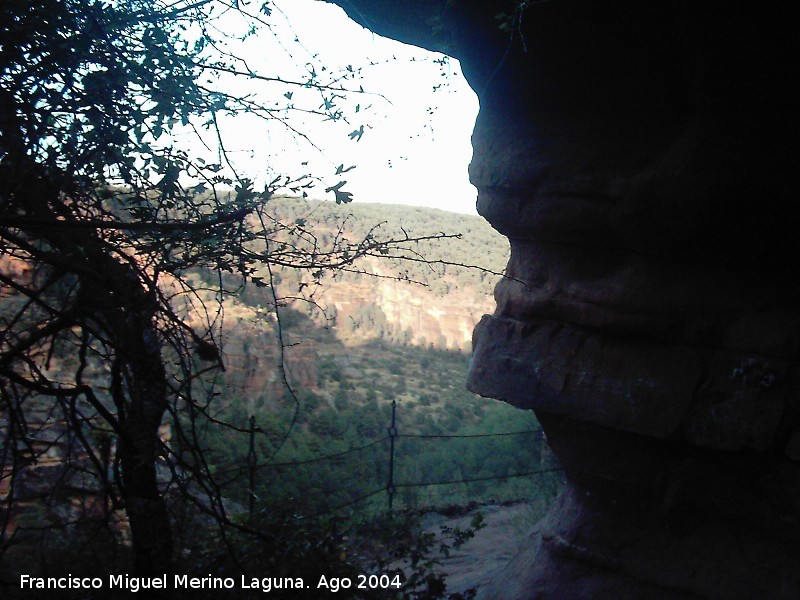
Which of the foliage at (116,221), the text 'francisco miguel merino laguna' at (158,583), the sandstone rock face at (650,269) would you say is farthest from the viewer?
the sandstone rock face at (650,269)

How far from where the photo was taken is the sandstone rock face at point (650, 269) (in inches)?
132

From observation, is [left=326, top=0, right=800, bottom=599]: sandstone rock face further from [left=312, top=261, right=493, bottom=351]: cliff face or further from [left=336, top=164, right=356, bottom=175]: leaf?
[left=312, top=261, right=493, bottom=351]: cliff face

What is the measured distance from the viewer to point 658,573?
4184 millimetres

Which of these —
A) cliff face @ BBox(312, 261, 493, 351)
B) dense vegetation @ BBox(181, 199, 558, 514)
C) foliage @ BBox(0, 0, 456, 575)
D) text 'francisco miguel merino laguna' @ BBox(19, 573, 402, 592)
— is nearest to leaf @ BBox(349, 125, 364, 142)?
foliage @ BBox(0, 0, 456, 575)

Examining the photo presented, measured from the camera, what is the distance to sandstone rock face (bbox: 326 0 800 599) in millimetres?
3361

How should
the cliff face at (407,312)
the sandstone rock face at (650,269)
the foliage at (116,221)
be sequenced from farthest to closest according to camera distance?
the cliff face at (407,312), the sandstone rock face at (650,269), the foliage at (116,221)

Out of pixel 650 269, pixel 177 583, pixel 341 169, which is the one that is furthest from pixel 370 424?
pixel 341 169

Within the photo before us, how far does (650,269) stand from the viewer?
152 inches

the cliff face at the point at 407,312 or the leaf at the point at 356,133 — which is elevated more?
the leaf at the point at 356,133

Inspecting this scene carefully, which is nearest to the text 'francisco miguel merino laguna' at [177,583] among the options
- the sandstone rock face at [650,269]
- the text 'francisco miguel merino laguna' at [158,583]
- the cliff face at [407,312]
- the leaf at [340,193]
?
the text 'francisco miguel merino laguna' at [158,583]

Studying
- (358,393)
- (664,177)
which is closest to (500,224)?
(664,177)

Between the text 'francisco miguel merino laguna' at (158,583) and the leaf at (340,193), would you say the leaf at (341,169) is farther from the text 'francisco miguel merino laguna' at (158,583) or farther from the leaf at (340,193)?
the text 'francisco miguel merino laguna' at (158,583)

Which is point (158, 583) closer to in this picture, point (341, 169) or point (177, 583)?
point (177, 583)

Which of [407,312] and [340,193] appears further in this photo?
[407,312]
